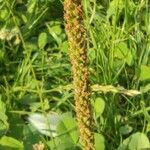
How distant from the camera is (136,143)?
135cm

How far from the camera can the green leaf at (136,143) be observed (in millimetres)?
1343

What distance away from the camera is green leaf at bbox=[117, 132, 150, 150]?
1.34m

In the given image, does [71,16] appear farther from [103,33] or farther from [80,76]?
[103,33]

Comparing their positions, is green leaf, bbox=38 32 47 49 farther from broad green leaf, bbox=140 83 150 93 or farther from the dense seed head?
the dense seed head

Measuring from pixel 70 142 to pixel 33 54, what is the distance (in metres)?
0.68

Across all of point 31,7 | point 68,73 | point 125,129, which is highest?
point 31,7

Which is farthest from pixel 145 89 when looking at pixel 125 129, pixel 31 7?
pixel 31 7

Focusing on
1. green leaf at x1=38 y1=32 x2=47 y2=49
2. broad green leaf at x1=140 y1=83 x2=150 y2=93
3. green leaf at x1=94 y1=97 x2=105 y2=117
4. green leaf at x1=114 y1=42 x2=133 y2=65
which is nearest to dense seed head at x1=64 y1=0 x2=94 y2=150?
green leaf at x1=94 y1=97 x2=105 y2=117

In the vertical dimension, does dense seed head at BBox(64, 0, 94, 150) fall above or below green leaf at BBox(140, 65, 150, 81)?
above

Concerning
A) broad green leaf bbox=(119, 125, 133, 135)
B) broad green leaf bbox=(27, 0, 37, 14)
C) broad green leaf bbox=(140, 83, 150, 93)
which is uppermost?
broad green leaf bbox=(27, 0, 37, 14)

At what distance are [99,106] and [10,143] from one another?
0.31m

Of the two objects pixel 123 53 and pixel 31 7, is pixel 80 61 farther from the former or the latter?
pixel 31 7

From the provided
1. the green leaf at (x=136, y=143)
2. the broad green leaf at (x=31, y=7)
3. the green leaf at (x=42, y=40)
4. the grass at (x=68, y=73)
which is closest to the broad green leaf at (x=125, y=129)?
the grass at (x=68, y=73)

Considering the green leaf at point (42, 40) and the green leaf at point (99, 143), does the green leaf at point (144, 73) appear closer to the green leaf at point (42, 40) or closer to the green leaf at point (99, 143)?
the green leaf at point (99, 143)
